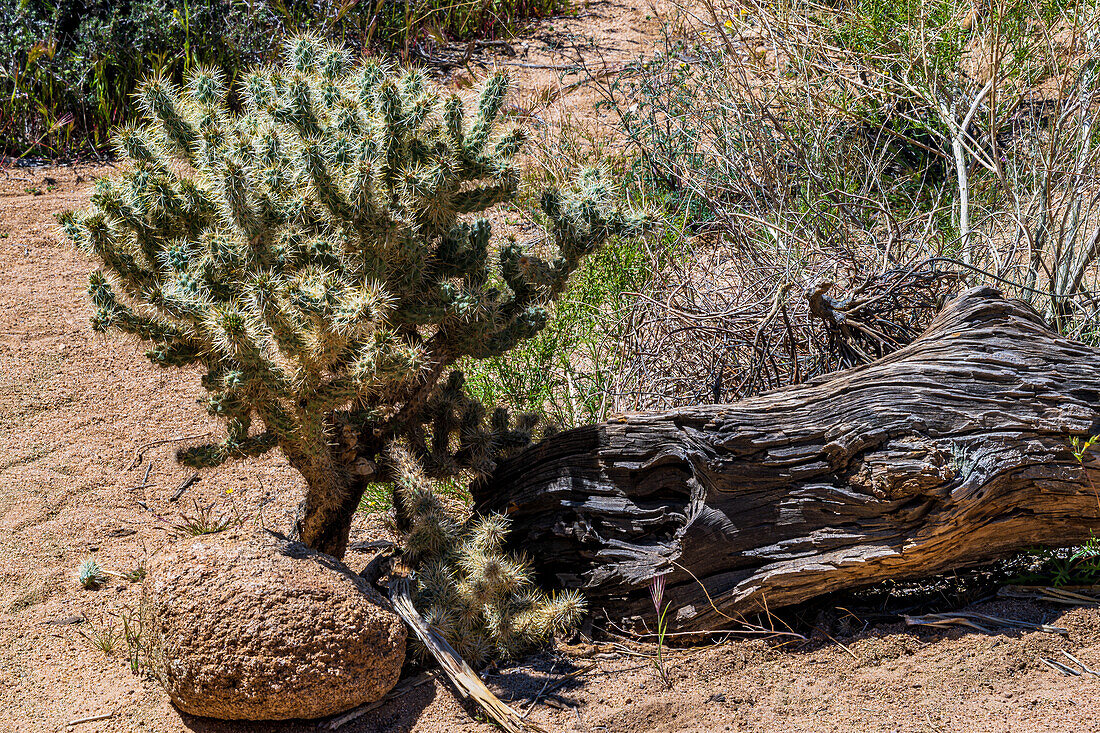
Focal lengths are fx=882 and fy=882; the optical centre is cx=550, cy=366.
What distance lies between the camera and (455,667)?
2.63 meters

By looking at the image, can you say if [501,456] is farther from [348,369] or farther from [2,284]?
[2,284]

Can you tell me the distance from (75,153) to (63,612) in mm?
4247

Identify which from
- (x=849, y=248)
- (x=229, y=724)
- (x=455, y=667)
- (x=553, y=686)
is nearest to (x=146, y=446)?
(x=229, y=724)

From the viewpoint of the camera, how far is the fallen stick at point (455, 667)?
8.14ft

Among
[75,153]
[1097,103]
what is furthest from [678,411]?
[75,153]

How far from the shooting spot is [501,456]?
344 cm

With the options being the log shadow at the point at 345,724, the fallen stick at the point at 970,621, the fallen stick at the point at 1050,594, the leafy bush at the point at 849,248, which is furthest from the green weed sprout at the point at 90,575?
the fallen stick at the point at 1050,594

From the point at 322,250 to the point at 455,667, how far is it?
1309 millimetres

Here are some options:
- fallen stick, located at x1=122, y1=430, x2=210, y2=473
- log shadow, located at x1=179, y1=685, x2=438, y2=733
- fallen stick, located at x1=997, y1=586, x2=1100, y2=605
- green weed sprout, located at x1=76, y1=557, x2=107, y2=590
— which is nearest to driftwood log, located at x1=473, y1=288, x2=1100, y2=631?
fallen stick, located at x1=997, y1=586, x2=1100, y2=605

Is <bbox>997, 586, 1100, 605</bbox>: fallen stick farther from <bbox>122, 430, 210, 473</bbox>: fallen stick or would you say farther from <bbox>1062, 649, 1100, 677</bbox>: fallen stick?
<bbox>122, 430, 210, 473</bbox>: fallen stick

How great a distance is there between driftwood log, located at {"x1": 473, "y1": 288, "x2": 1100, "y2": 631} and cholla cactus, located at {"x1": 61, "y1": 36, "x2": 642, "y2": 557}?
0.65m

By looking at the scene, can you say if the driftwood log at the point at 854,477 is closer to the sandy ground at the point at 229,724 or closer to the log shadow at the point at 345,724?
the sandy ground at the point at 229,724

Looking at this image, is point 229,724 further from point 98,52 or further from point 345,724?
point 98,52

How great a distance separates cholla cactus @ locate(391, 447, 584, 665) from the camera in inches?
111
